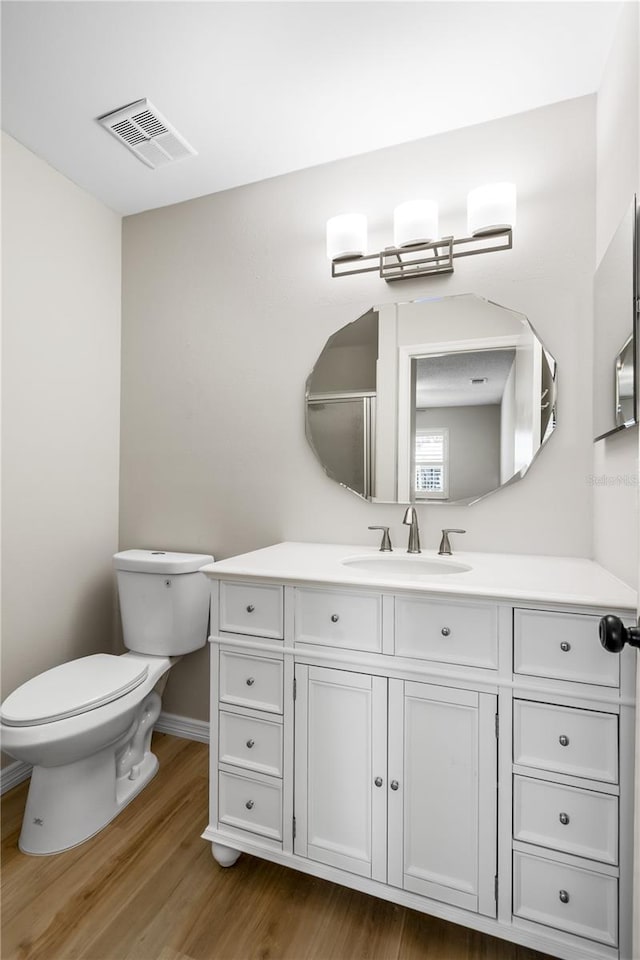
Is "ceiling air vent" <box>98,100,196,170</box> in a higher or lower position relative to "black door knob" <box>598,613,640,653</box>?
higher

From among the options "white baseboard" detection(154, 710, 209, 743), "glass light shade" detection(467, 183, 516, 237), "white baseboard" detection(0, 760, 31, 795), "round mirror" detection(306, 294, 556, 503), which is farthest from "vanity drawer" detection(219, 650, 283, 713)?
"glass light shade" detection(467, 183, 516, 237)

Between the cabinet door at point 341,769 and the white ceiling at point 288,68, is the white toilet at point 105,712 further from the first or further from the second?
the white ceiling at point 288,68

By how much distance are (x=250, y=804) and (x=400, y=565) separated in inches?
33.9

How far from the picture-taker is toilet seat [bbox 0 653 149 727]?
155 centimetres

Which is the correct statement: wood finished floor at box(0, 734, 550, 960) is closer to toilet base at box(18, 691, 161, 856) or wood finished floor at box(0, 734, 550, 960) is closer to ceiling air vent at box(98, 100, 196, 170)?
toilet base at box(18, 691, 161, 856)

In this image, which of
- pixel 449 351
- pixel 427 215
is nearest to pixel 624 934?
pixel 449 351

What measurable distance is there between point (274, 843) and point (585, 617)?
42.7 inches

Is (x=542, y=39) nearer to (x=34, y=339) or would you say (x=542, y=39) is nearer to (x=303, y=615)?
(x=303, y=615)

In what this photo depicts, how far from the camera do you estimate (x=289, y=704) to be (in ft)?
4.77

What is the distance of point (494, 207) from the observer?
1.67 m

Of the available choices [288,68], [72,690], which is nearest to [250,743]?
[72,690]

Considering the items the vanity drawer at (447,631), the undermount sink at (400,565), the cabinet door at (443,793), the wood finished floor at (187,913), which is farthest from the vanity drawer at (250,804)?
the undermount sink at (400,565)

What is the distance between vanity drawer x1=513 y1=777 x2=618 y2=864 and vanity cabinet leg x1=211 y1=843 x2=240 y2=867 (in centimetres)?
85

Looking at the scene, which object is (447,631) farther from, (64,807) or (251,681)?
(64,807)
